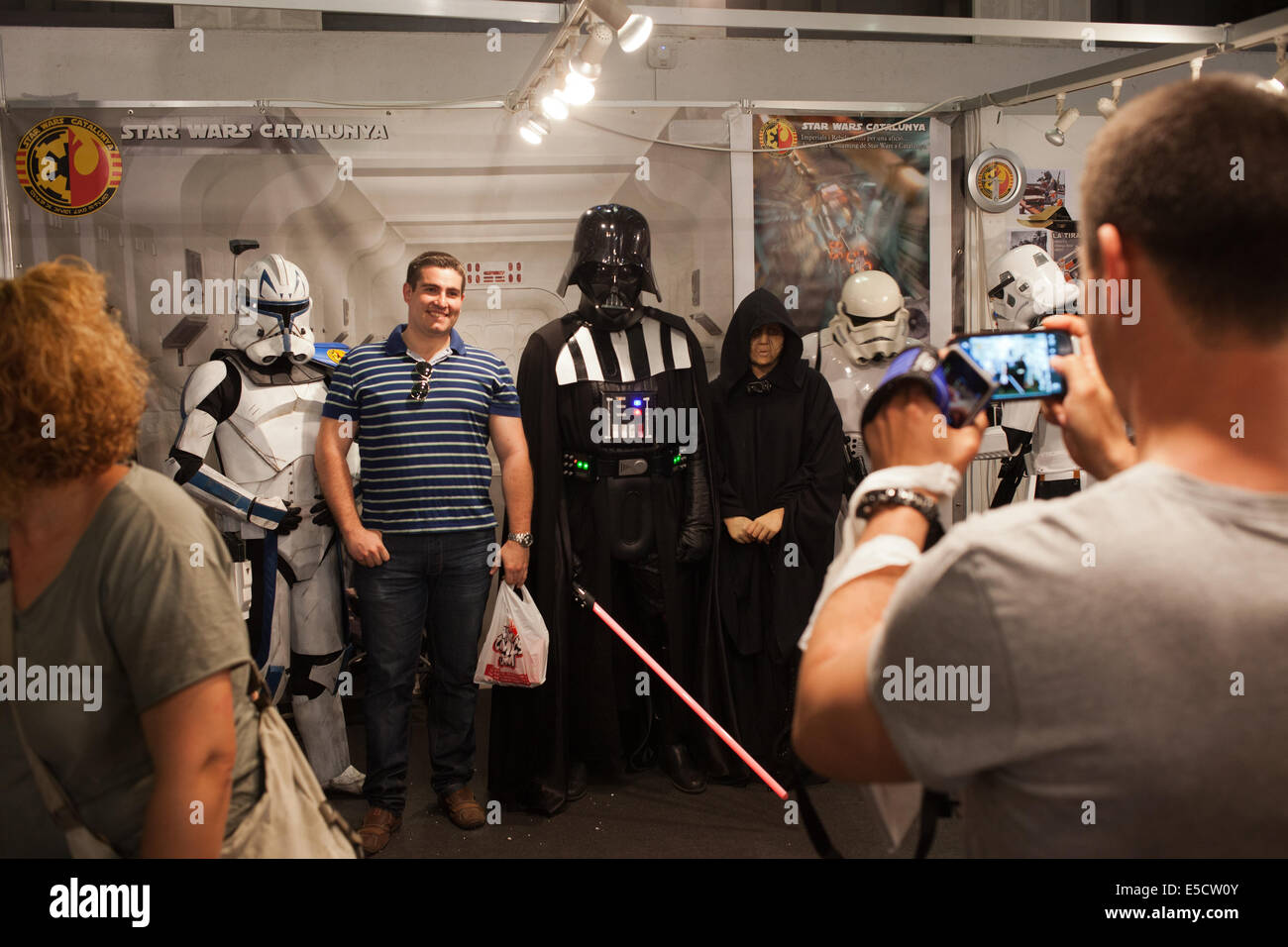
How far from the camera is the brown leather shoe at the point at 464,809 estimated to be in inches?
128

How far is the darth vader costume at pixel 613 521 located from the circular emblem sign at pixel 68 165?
220 cm

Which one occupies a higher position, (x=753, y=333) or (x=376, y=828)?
(x=753, y=333)

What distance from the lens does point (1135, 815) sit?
68 cm

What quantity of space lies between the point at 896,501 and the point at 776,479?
3.05 m

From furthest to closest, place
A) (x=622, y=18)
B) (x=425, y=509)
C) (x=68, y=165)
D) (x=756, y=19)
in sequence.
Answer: (x=68, y=165) → (x=756, y=19) → (x=425, y=509) → (x=622, y=18)

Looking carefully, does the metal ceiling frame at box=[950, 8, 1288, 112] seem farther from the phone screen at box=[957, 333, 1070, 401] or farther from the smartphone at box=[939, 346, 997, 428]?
the smartphone at box=[939, 346, 997, 428]

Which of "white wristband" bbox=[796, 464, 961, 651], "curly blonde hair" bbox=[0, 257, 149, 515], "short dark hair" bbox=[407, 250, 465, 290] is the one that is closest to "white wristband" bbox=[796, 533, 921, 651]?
"white wristband" bbox=[796, 464, 961, 651]

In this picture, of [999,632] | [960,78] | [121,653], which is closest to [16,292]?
[121,653]

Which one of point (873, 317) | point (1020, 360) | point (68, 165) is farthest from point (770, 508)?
point (68, 165)

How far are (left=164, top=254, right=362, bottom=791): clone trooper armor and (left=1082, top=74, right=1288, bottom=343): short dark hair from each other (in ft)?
10.9

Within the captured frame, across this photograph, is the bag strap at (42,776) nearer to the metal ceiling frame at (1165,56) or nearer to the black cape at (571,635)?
the black cape at (571,635)

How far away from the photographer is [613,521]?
366cm

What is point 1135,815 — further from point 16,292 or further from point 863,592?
point 16,292

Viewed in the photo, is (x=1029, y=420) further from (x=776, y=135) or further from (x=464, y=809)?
(x=464, y=809)
